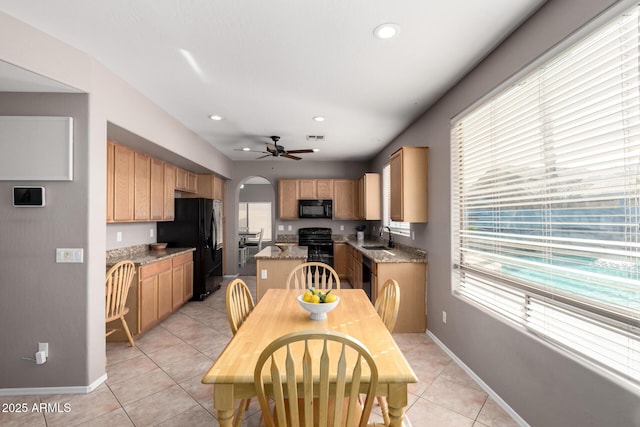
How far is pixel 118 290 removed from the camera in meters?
2.83

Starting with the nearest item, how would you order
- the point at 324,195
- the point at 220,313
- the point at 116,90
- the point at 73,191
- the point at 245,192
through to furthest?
the point at 73,191 < the point at 116,90 < the point at 220,313 < the point at 324,195 < the point at 245,192

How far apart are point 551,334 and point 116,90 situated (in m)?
3.66

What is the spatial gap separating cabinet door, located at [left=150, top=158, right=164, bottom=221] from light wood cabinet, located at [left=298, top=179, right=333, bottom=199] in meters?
2.72

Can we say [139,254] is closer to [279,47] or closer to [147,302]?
[147,302]

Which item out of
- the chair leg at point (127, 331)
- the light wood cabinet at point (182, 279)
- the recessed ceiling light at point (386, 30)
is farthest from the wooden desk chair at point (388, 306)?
the light wood cabinet at point (182, 279)

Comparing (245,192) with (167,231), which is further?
(245,192)

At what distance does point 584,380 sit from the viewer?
146cm

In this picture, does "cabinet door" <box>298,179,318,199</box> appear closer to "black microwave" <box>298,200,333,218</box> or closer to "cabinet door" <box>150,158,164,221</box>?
"black microwave" <box>298,200,333,218</box>

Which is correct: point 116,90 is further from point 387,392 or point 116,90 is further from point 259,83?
point 387,392

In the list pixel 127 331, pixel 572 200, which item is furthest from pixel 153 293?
pixel 572 200

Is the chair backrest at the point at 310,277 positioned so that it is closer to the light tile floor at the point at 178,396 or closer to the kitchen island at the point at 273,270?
the kitchen island at the point at 273,270

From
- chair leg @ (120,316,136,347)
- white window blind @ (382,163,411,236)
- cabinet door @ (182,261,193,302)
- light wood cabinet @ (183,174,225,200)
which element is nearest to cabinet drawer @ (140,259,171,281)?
chair leg @ (120,316,136,347)

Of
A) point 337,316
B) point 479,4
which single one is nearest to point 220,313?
point 337,316

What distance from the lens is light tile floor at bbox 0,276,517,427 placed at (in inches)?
76.7
